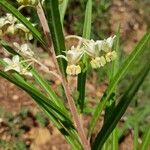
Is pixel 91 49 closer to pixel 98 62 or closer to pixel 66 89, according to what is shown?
pixel 98 62

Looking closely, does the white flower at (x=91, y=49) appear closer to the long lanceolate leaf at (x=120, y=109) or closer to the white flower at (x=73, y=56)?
the white flower at (x=73, y=56)

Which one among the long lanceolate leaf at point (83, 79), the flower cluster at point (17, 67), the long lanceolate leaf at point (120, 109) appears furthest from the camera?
the long lanceolate leaf at point (83, 79)

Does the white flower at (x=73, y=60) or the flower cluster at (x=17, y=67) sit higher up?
the white flower at (x=73, y=60)

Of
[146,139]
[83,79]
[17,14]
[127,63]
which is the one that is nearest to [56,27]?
[17,14]

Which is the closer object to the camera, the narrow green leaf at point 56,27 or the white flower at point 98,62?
the narrow green leaf at point 56,27

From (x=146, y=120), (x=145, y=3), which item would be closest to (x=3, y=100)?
(x=146, y=120)

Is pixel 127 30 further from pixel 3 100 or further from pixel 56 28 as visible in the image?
pixel 56 28

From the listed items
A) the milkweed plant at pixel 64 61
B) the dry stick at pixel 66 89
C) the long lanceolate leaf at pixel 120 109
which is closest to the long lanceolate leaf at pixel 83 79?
the milkweed plant at pixel 64 61
